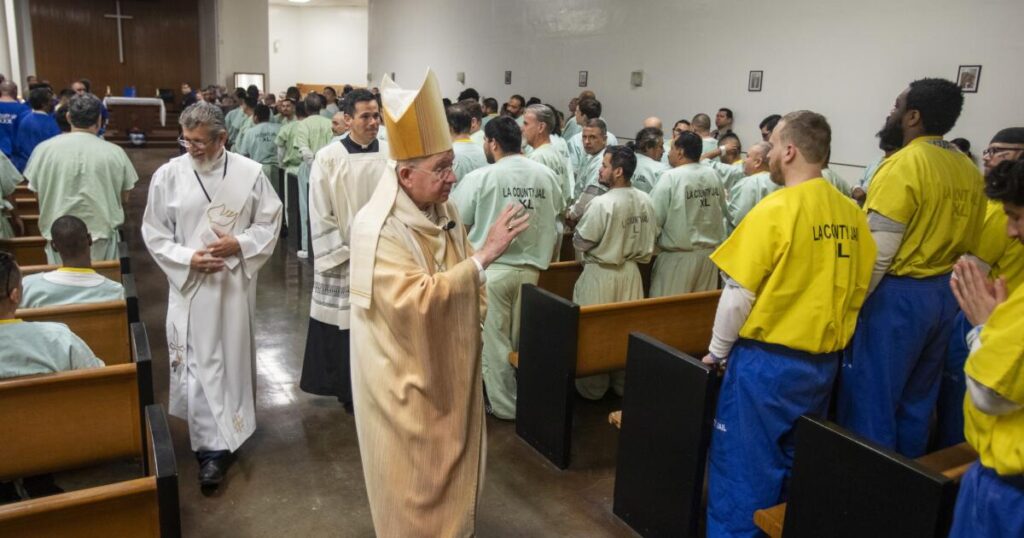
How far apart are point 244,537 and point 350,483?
55 cm

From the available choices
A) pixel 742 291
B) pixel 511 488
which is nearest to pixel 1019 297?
pixel 742 291

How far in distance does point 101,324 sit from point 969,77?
6.08 meters

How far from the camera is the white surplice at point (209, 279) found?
304 centimetres

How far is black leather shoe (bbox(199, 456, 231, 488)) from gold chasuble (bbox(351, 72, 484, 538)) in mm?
1319

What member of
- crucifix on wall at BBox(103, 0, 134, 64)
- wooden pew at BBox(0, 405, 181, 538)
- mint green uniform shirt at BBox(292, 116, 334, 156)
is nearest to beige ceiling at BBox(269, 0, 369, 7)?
crucifix on wall at BBox(103, 0, 134, 64)

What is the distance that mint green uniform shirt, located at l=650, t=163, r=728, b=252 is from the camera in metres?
4.29

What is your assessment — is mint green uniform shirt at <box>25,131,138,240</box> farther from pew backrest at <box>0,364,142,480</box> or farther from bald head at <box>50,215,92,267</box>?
pew backrest at <box>0,364,142,480</box>

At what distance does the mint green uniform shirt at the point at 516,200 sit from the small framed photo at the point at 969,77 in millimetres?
3743

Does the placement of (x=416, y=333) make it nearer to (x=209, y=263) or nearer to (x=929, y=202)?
(x=209, y=263)

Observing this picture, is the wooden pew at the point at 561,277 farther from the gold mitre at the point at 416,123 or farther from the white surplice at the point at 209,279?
the gold mitre at the point at 416,123

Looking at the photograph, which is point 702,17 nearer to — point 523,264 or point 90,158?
point 523,264

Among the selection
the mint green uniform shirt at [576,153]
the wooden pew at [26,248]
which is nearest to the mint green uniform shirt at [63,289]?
the wooden pew at [26,248]

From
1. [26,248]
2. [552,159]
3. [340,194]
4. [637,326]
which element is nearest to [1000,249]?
[637,326]

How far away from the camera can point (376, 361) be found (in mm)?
2039
